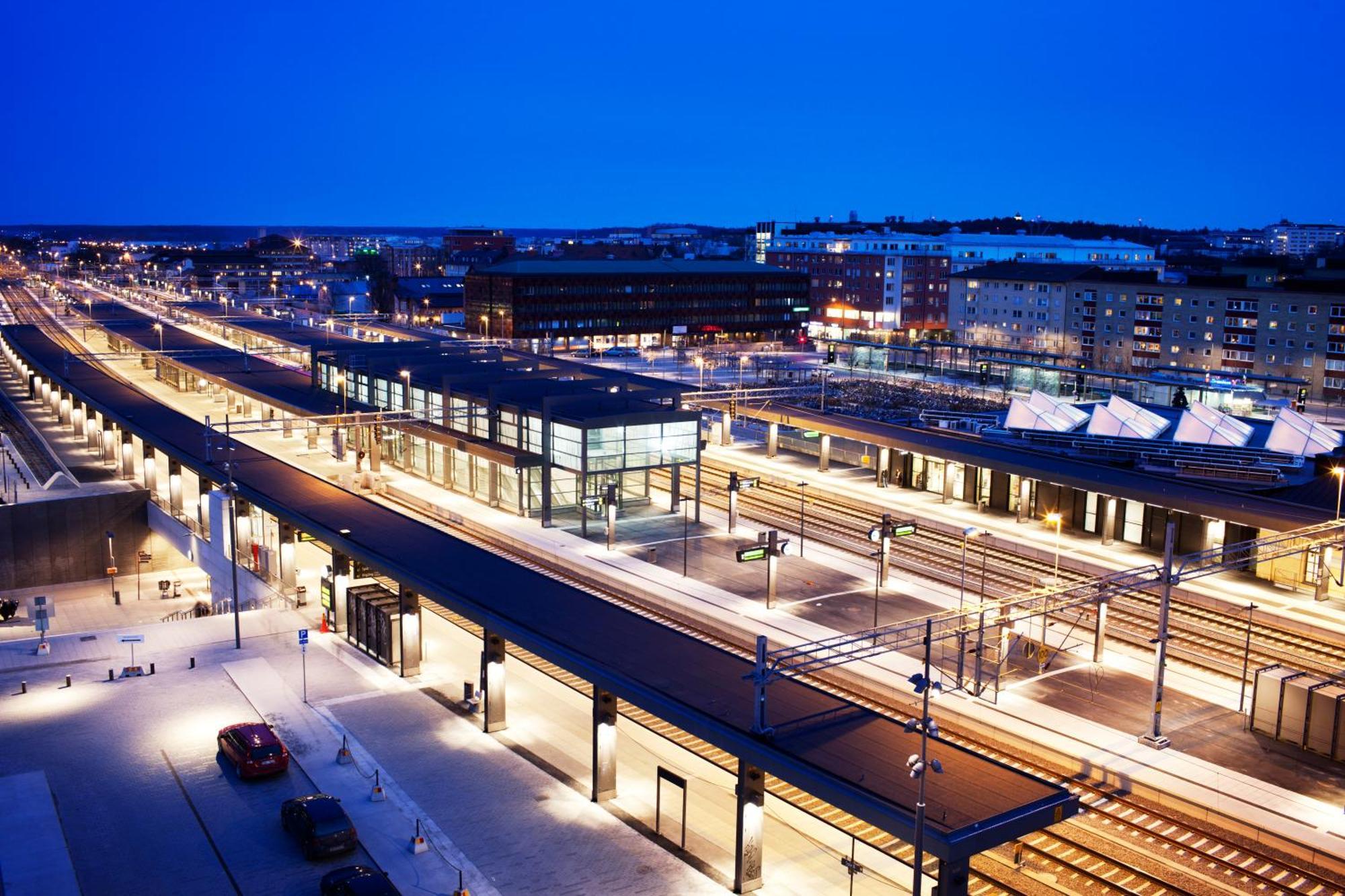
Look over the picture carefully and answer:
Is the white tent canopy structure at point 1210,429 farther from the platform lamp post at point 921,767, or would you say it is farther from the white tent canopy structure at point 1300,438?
the platform lamp post at point 921,767

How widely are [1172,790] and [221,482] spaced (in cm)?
3125

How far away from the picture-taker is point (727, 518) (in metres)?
50.5

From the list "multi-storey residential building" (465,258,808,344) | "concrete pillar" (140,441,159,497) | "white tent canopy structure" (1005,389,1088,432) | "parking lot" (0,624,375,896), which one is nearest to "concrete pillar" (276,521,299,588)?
"parking lot" (0,624,375,896)

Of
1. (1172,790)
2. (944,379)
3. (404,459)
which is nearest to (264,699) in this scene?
(1172,790)

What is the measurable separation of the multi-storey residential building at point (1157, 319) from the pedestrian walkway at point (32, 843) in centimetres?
8382

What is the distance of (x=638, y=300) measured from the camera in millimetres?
132875

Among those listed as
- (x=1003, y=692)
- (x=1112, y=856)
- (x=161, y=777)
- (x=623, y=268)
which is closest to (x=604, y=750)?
(x=161, y=777)

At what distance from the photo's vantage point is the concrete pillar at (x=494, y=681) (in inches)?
1068

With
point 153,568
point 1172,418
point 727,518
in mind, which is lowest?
point 153,568

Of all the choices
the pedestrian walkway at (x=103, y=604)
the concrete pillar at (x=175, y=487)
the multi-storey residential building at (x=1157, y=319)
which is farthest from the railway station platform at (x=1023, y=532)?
the multi-storey residential building at (x=1157, y=319)

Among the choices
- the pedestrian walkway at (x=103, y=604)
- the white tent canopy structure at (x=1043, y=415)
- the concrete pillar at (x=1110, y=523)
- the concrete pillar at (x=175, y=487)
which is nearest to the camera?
the pedestrian walkway at (x=103, y=604)

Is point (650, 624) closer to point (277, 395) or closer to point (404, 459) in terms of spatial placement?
point (404, 459)

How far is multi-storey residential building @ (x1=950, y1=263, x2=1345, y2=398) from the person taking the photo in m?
89.4

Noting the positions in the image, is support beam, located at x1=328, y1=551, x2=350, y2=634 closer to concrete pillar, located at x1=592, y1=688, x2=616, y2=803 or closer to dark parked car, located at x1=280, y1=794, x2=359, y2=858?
dark parked car, located at x1=280, y1=794, x2=359, y2=858
